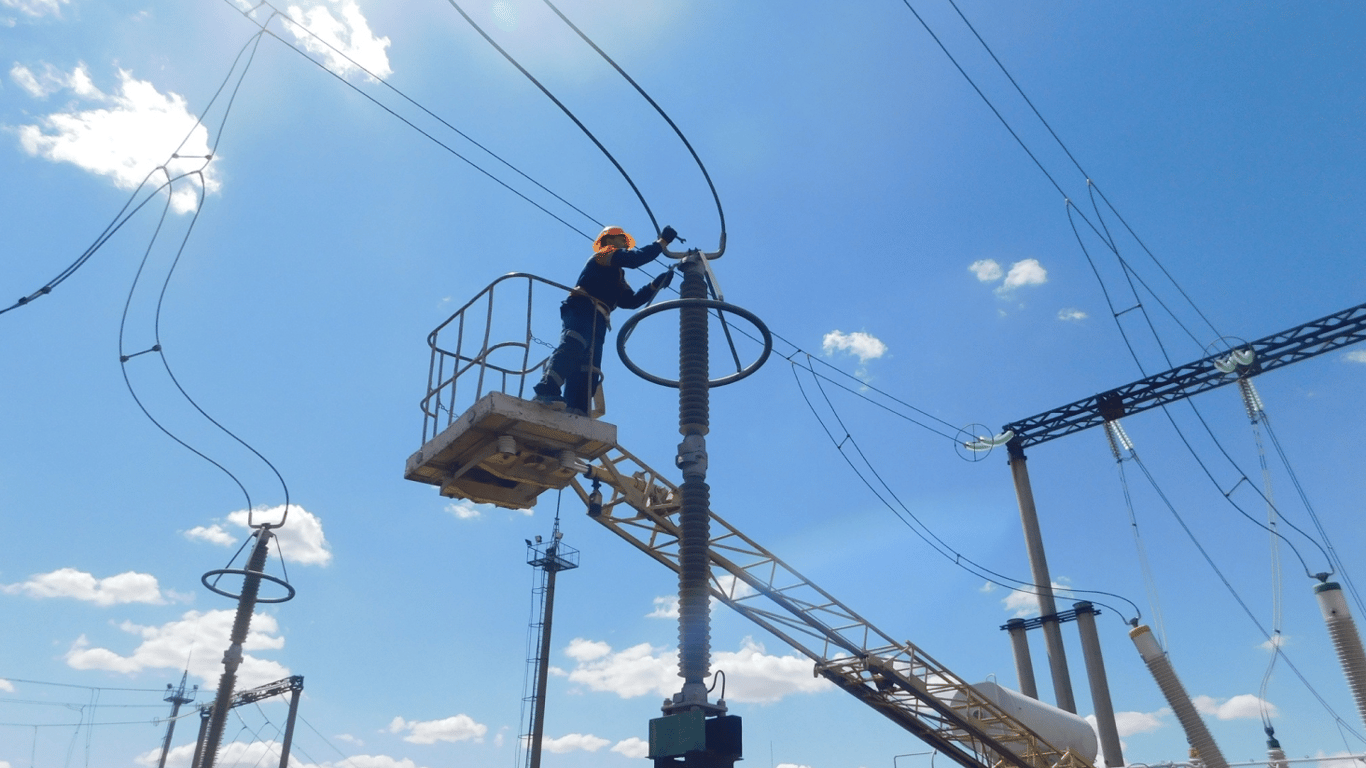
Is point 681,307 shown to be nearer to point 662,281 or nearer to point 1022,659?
point 662,281

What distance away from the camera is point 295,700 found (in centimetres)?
4672

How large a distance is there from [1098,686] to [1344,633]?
712 inches

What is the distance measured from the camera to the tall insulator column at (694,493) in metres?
6.95

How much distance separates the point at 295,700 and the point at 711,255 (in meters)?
46.1

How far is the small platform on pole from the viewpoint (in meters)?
8.77

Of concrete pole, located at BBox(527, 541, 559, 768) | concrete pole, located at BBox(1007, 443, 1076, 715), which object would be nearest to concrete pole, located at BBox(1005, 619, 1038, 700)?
concrete pole, located at BBox(1007, 443, 1076, 715)

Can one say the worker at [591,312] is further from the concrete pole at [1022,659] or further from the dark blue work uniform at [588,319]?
the concrete pole at [1022,659]

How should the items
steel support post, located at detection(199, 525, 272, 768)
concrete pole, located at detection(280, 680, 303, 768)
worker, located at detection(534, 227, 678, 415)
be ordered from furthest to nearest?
1. concrete pole, located at detection(280, 680, 303, 768)
2. steel support post, located at detection(199, 525, 272, 768)
3. worker, located at detection(534, 227, 678, 415)

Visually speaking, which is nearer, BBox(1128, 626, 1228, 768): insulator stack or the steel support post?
BBox(1128, 626, 1228, 768): insulator stack

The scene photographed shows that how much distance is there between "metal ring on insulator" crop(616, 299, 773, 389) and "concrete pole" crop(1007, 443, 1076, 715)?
22.1m

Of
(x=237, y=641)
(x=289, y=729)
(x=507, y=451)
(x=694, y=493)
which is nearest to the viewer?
(x=694, y=493)

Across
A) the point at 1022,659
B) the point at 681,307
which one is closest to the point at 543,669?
the point at 1022,659

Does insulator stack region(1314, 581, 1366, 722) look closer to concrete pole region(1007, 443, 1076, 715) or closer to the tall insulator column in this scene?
the tall insulator column

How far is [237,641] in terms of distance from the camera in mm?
12836
